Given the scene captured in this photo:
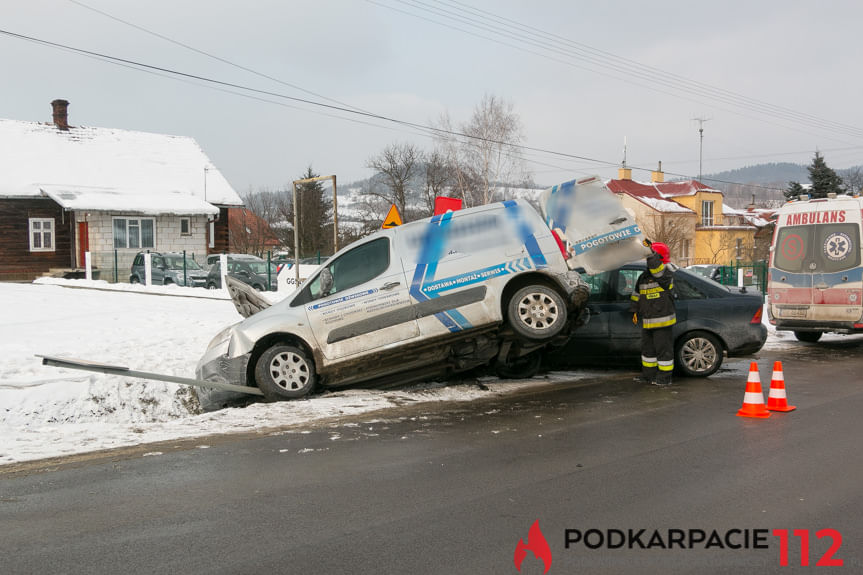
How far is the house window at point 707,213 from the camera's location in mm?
60344

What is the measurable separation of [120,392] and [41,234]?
27.9m

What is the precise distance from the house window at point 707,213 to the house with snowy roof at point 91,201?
3911 cm

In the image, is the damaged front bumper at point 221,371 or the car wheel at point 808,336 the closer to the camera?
the damaged front bumper at point 221,371

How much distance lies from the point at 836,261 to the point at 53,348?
1348 cm

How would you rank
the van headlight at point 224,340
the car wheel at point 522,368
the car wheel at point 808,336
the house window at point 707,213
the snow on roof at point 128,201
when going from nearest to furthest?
the van headlight at point 224,340 → the car wheel at point 522,368 → the car wheel at point 808,336 → the snow on roof at point 128,201 → the house window at point 707,213

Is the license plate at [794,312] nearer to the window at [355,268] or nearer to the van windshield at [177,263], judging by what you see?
the window at [355,268]

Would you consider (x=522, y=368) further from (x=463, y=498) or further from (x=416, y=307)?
(x=463, y=498)

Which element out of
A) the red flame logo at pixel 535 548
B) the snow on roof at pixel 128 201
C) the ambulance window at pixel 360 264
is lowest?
the red flame logo at pixel 535 548

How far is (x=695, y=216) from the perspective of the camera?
5747cm

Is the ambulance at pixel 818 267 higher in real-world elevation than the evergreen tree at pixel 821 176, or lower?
lower

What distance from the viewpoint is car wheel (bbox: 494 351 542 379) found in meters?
10.3

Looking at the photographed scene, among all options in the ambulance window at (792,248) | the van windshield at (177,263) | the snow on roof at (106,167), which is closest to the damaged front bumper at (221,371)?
the ambulance window at (792,248)

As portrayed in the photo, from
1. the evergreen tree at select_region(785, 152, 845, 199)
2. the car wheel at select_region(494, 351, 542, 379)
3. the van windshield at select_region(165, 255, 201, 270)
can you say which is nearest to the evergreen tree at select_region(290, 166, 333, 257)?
the van windshield at select_region(165, 255, 201, 270)

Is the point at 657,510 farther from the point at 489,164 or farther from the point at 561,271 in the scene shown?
the point at 489,164
